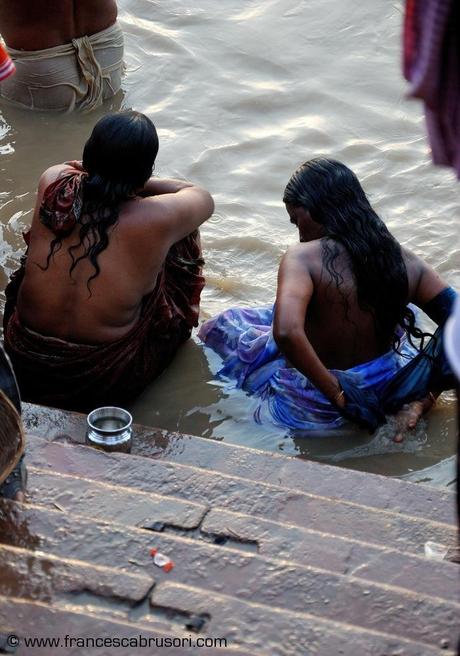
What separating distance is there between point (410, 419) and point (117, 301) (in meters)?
1.32

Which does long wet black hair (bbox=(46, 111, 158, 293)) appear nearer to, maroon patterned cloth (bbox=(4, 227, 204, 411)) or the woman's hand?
maroon patterned cloth (bbox=(4, 227, 204, 411))

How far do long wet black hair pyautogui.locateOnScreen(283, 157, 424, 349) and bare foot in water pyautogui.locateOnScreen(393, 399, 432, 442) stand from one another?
0.32 m

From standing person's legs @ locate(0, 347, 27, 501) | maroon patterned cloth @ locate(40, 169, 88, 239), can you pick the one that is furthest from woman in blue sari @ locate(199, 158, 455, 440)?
standing person's legs @ locate(0, 347, 27, 501)

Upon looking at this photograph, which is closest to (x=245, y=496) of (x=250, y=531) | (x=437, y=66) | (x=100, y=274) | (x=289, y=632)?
(x=250, y=531)

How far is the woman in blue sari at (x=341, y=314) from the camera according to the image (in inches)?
159

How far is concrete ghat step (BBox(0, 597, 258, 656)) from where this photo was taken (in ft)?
7.21

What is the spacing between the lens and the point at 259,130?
6766mm

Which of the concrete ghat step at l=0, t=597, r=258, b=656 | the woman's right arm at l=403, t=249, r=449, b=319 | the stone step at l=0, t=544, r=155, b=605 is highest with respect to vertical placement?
the concrete ghat step at l=0, t=597, r=258, b=656

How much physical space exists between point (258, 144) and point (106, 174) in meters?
2.69

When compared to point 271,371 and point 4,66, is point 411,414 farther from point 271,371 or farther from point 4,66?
point 4,66

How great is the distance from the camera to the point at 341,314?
163 inches

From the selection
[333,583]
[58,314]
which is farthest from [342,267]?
[333,583]

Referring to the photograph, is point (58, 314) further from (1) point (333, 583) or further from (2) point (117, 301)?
(1) point (333, 583)

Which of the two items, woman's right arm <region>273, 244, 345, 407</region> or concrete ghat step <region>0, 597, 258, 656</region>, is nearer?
concrete ghat step <region>0, 597, 258, 656</region>
